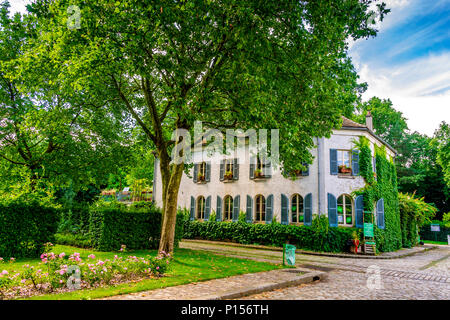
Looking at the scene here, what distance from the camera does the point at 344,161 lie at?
2117cm

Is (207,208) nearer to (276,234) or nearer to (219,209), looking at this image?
(219,209)

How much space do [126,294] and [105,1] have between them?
27.6 feet

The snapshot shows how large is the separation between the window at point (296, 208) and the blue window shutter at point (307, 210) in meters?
0.43

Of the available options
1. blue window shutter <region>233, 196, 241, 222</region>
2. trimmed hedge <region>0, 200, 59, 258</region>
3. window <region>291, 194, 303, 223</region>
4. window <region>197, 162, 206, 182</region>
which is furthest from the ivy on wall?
trimmed hedge <region>0, 200, 59, 258</region>

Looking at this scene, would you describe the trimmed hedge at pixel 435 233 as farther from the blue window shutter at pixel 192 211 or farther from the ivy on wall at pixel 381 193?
the blue window shutter at pixel 192 211

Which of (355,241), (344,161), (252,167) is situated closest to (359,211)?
(355,241)

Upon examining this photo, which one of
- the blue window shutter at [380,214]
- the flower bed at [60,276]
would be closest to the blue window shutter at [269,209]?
the blue window shutter at [380,214]

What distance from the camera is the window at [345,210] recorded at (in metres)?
20.2

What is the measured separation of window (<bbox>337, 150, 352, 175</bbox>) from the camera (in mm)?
20812

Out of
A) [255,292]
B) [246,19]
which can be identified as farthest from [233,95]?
[255,292]

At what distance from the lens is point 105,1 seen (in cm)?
981

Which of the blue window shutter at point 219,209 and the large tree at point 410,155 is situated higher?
the large tree at point 410,155

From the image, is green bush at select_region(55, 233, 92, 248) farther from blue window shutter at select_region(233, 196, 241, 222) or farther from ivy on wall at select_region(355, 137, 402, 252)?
ivy on wall at select_region(355, 137, 402, 252)
